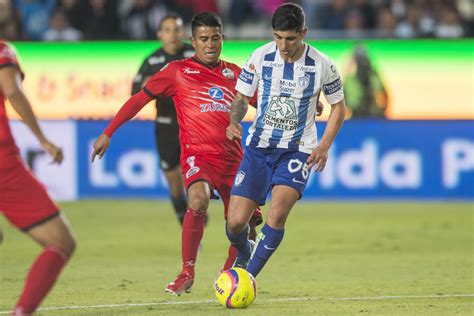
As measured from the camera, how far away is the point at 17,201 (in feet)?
20.9

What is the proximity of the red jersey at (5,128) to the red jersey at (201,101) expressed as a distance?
2.33 metres

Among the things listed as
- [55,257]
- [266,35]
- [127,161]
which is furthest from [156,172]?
[55,257]

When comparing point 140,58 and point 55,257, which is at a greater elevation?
point 55,257

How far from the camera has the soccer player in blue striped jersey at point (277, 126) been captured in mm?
7957

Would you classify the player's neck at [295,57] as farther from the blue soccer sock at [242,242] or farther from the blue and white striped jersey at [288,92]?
the blue soccer sock at [242,242]

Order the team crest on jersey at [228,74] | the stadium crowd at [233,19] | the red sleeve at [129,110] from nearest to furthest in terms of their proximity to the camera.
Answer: the red sleeve at [129,110], the team crest on jersey at [228,74], the stadium crowd at [233,19]

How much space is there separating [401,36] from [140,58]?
432cm

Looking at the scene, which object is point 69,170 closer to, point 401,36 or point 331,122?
point 401,36

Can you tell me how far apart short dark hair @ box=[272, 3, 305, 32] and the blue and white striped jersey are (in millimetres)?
343

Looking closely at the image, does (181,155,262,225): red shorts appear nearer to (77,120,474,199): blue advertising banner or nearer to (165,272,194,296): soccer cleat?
(165,272,194,296): soccer cleat

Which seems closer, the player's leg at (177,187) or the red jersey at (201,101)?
the red jersey at (201,101)

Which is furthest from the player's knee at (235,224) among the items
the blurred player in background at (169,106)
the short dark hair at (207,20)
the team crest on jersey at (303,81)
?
the blurred player in background at (169,106)

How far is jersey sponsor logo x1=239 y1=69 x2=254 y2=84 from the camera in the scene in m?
8.12

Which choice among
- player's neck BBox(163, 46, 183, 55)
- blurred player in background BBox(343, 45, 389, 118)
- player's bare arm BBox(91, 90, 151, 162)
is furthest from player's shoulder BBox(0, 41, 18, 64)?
blurred player in background BBox(343, 45, 389, 118)
